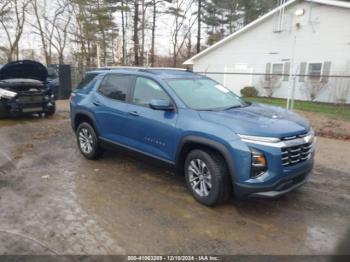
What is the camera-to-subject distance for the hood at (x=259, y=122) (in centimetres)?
354

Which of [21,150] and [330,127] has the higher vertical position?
[330,127]

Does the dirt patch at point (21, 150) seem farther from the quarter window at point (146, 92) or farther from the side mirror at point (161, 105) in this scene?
the side mirror at point (161, 105)

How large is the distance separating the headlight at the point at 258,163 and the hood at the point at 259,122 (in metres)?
0.22

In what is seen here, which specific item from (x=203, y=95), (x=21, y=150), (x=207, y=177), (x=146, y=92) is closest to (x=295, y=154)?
(x=207, y=177)

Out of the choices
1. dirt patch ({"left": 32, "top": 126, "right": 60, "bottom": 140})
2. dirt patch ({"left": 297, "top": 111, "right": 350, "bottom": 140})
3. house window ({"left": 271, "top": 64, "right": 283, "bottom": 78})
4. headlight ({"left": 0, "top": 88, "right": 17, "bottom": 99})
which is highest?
house window ({"left": 271, "top": 64, "right": 283, "bottom": 78})

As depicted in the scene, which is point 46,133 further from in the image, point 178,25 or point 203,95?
point 178,25

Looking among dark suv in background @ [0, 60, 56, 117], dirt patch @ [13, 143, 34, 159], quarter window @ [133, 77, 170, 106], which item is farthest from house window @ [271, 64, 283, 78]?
dirt patch @ [13, 143, 34, 159]

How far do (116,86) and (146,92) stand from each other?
83 cm

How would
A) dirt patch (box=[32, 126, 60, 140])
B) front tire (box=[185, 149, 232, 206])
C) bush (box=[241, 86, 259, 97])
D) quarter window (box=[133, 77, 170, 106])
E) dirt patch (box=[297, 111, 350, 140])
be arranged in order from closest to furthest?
front tire (box=[185, 149, 232, 206])
quarter window (box=[133, 77, 170, 106])
dirt patch (box=[32, 126, 60, 140])
dirt patch (box=[297, 111, 350, 140])
bush (box=[241, 86, 259, 97])

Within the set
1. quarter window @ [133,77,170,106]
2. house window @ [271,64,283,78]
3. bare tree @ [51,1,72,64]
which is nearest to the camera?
quarter window @ [133,77,170,106]

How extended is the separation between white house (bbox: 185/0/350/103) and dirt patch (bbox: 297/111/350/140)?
2.90 m

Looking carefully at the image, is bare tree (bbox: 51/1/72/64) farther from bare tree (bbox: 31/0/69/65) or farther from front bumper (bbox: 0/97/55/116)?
front bumper (bbox: 0/97/55/116)

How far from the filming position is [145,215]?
3814 millimetres

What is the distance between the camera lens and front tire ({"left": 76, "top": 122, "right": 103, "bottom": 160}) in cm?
575
